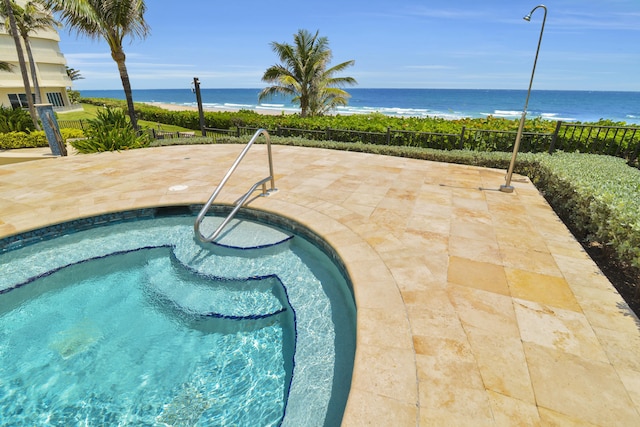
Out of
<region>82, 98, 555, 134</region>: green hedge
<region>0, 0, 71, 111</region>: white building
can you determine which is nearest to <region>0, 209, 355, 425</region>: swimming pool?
<region>82, 98, 555, 134</region>: green hedge

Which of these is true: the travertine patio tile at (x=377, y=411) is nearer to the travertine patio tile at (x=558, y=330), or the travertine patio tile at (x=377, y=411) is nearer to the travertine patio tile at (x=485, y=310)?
the travertine patio tile at (x=485, y=310)

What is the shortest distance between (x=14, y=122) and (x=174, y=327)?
1950cm

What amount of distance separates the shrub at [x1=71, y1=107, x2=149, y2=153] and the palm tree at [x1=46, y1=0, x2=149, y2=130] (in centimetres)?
346

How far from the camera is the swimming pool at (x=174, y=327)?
3023 millimetres

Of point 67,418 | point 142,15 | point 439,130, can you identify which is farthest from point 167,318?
point 142,15

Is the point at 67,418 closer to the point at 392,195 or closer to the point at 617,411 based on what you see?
the point at 617,411

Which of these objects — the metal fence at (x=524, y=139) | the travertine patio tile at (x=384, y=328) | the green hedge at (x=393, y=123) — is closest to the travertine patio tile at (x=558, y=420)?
the travertine patio tile at (x=384, y=328)

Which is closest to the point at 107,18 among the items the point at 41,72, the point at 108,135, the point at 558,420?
the point at 108,135

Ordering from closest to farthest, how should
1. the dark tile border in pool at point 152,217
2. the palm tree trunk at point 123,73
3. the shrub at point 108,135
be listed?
the dark tile border in pool at point 152,217 → the shrub at point 108,135 → the palm tree trunk at point 123,73

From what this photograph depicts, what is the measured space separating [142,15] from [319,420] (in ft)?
55.3

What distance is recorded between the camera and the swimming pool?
9.92 feet

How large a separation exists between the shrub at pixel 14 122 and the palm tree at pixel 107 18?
275 inches

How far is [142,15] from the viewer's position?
43.2 feet

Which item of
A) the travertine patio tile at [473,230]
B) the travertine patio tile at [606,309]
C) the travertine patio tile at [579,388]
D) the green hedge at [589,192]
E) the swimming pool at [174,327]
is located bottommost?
the swimming pool at [174,327]
